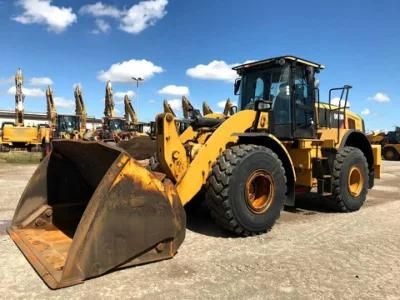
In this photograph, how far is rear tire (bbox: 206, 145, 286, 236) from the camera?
5125 mm

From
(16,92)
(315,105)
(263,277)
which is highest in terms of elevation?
(16,92)

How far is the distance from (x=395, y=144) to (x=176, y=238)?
1117 inches

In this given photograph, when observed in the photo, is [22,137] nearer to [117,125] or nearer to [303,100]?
[117,125]

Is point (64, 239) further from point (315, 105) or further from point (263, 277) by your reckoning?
point (315, 105)

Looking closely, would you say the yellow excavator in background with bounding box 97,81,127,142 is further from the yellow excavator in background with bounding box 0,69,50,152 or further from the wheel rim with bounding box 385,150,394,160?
the wheel rim with bounding box 385,150,394,160

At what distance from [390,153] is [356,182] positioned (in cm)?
2395

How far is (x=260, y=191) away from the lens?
5.75 metres

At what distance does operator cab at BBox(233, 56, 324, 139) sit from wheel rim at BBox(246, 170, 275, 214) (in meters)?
1.18

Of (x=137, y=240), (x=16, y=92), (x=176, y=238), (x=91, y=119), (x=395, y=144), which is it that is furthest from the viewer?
(x=91, y=119)

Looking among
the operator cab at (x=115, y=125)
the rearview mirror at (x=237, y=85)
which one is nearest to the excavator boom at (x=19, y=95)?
the operator cab at (x=115, y=125)

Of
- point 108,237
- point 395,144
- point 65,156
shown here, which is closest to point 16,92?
point 395,144

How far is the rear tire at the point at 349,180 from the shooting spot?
7152mm

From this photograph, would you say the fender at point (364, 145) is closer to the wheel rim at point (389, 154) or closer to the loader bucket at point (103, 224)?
the loader bucket at point (103, 224)

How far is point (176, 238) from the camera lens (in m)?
4.42
